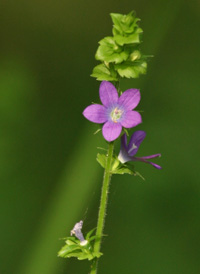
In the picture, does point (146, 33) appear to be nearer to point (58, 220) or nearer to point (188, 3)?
point (188, 3)

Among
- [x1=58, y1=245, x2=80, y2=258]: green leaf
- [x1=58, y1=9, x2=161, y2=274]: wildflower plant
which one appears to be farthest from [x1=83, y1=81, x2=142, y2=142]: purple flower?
[x1=58, y1=245, x2=80, y2=258]: green leaf

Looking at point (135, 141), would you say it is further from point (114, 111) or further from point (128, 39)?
point (128, 39)

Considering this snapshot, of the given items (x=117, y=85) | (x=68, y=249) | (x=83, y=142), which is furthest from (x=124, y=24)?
(x=83, y=142)

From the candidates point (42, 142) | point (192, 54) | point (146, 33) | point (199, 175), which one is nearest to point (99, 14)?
point (146, 33)

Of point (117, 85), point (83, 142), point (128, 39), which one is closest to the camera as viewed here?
point (128, 39)

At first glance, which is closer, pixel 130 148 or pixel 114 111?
pixel 114 111

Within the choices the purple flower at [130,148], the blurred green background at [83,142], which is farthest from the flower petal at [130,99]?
the blurred green background at [83,142]
